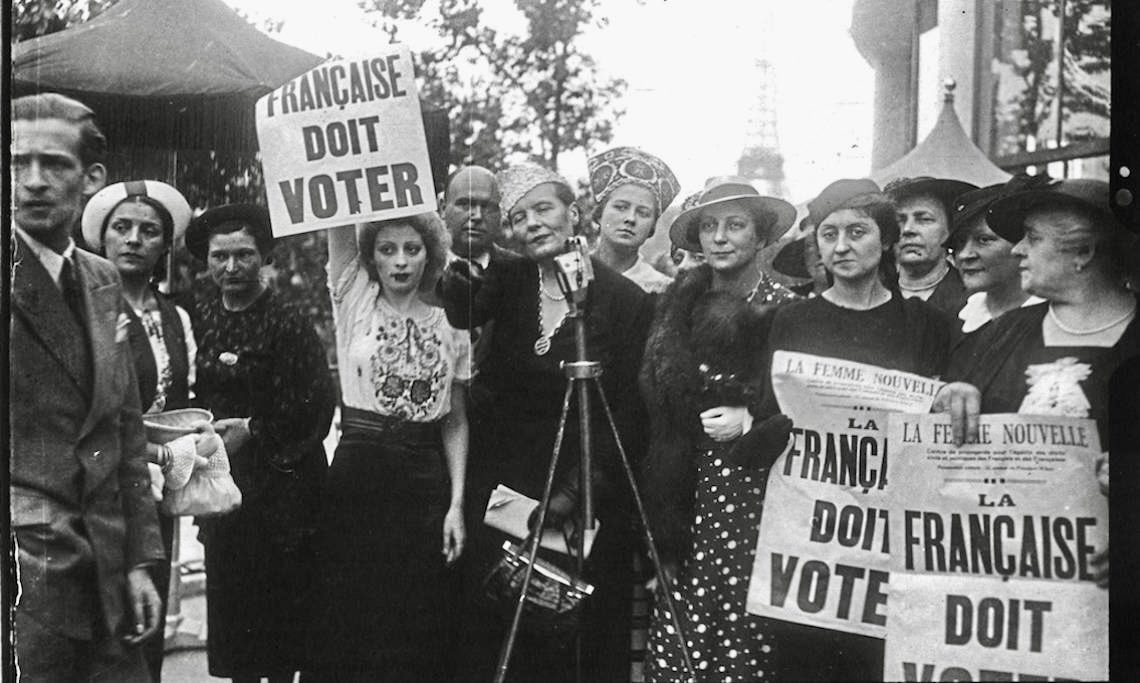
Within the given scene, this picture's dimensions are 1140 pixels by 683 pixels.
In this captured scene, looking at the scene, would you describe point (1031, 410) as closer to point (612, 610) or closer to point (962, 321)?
point (962, 321)

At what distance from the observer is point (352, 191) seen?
364cm

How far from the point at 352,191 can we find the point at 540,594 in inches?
50.0

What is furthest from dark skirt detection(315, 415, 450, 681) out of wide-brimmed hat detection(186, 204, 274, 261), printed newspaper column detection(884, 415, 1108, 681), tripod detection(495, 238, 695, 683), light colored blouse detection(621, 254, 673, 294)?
printed newspaper column detection(884, 415, 1108, 681)

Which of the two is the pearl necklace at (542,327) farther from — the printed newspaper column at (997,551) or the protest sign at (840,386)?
the printed newspaper column at (997,551)

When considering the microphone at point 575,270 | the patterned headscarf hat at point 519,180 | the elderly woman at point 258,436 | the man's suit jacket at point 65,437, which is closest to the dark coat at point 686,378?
the microphone at point 575,270

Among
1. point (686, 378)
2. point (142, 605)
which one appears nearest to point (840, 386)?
point (686, 378)

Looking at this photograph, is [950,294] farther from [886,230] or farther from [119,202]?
[119,202]

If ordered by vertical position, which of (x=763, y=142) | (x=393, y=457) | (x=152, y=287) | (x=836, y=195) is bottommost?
(x=393, y=457)

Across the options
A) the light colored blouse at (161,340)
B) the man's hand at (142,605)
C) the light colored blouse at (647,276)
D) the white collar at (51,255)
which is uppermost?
the white collar at (51,255)

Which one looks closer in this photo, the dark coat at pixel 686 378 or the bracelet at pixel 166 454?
the dark coat at pixel 686 378

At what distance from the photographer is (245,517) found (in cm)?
370

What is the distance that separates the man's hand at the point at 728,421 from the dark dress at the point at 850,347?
74 millimetres

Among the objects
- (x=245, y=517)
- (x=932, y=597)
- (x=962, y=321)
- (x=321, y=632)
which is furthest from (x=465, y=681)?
(x=962, y=321)

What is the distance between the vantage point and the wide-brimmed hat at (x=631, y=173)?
3578mm
